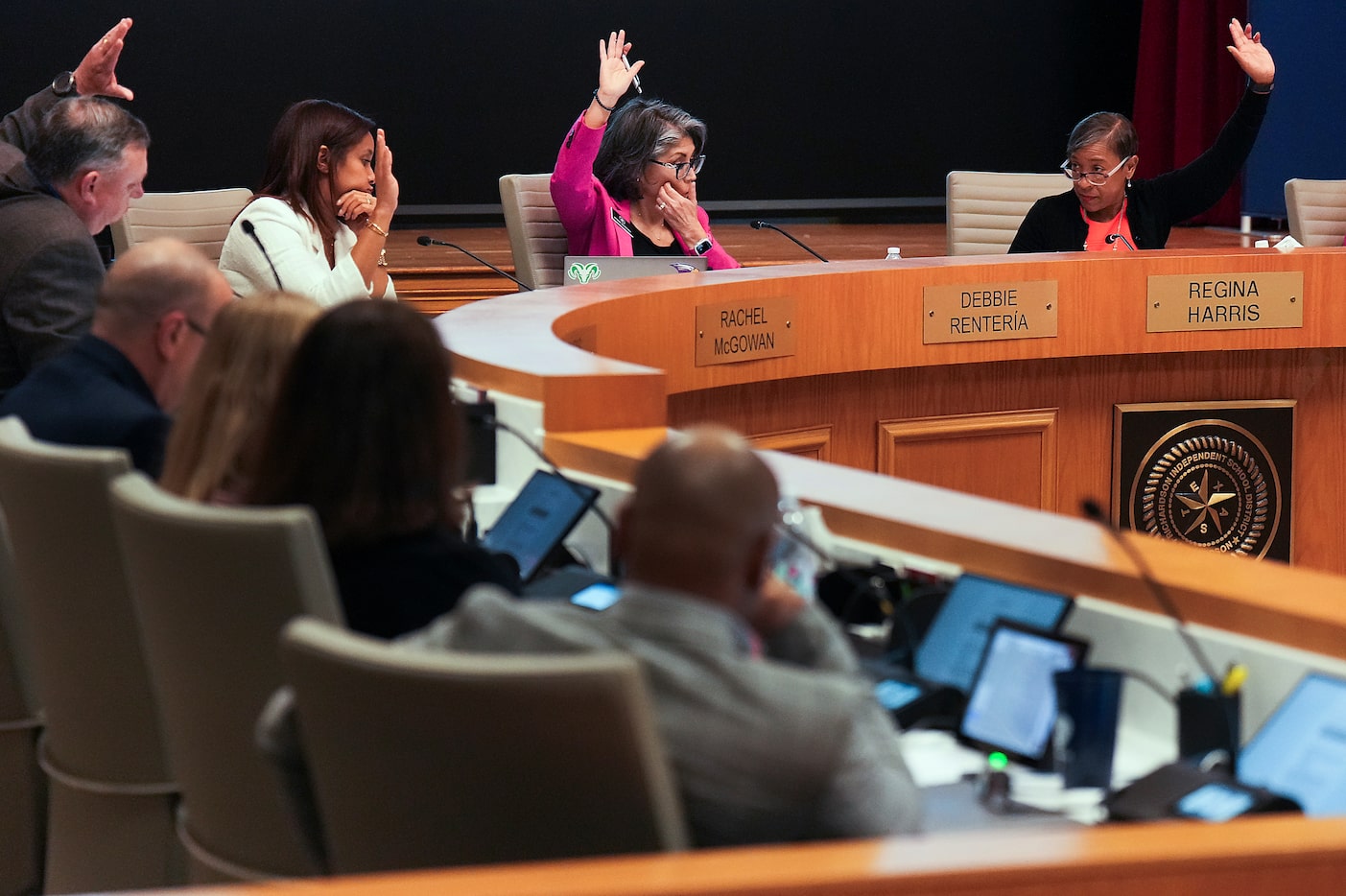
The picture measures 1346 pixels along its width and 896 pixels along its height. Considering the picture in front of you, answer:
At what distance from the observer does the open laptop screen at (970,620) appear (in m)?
1.55

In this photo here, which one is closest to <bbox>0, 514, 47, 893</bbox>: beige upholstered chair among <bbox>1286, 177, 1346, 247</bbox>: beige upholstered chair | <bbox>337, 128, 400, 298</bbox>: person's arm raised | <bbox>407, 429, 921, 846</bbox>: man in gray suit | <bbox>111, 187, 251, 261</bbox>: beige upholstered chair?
<bbox>407, 429, 921, 846</bbox>: man in gray suit

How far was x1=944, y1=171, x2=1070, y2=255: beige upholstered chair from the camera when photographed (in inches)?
198

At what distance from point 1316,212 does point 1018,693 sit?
4.04 meters

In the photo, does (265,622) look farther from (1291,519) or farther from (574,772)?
(1291,519)

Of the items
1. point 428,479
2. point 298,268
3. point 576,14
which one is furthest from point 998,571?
point 576,14

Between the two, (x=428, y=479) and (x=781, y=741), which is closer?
(x=781, y=741)

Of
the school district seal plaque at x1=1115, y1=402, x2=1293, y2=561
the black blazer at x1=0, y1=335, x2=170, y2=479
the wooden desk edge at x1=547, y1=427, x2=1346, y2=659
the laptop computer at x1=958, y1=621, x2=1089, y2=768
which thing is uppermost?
the black blazer at x1=0, y1=335, x2=170, y2=479

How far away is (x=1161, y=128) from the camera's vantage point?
813 cm

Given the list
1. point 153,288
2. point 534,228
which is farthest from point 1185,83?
point 153,288

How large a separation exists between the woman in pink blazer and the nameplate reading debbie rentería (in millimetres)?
807

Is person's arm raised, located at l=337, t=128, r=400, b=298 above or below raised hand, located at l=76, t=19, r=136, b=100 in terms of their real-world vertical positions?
below

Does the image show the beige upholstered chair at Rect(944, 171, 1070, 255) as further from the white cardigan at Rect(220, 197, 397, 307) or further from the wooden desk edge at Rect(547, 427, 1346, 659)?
the wooden desk edge at Rect(547, 427, 1346, 659)

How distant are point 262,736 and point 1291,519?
327 centimetres

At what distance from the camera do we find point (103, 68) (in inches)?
147
